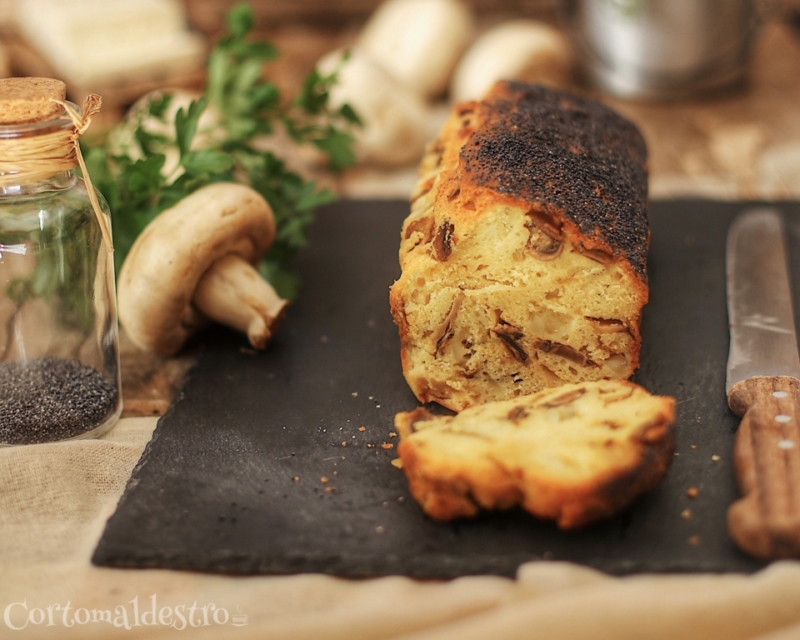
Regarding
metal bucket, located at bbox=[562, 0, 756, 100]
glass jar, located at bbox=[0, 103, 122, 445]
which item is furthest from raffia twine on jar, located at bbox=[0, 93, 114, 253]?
metal bucket, located at bbox=[562, 0, 756, 100]

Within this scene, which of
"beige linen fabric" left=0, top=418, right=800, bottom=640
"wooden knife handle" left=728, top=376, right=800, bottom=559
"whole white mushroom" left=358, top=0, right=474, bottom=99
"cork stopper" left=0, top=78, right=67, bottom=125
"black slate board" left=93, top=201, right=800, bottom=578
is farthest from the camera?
"whole white mushroom" left=358, top=0, right=474, bottom=99

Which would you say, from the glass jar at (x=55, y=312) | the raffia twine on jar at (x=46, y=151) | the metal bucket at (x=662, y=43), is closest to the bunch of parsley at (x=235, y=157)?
the glass jar at (x=55, y=312)

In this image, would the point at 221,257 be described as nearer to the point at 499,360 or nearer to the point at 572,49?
the point at 499,360

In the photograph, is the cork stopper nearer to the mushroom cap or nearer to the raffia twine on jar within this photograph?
the raffia twine on jar

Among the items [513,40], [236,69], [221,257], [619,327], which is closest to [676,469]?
[619,327]

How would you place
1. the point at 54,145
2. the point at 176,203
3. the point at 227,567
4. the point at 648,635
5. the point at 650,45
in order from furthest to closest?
the point at 650,45, the point at 176,203, the point at 54,145, the point at 227,567, the point at 648,635

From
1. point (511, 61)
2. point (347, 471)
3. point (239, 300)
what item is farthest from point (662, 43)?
point (347, 471)
